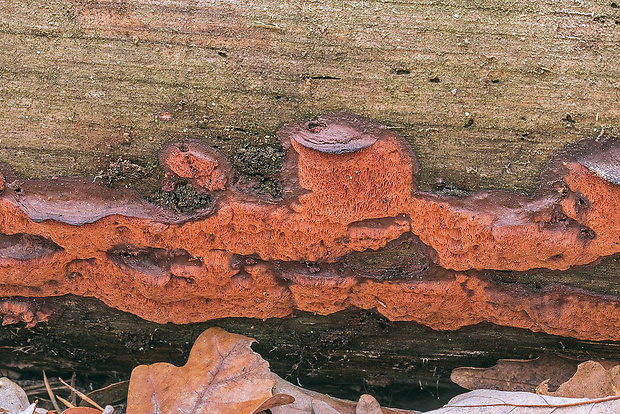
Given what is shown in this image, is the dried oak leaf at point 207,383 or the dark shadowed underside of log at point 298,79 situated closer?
the dark shadowed underside of log at point 298,79

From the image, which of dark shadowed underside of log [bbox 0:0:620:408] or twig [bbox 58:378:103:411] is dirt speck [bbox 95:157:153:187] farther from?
twig [bbox 58:378:103:411]

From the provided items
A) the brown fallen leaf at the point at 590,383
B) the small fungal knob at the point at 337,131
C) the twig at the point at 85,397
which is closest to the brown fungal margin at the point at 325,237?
the small fungal knob at the point at 337,131

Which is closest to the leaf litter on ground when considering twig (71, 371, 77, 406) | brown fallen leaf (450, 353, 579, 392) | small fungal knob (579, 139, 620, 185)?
brown fallen leaf (450, 353, 579, 392)

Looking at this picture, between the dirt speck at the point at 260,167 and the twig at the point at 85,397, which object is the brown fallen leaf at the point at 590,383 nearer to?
the dirt speck at the point at 260,167

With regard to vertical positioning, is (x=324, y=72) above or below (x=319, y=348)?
above

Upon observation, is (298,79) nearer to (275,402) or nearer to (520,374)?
(275,402)

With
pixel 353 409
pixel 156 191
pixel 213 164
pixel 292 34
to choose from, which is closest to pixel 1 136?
pixel 156 191

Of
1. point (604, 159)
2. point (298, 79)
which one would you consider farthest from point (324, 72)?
point (604, 159)
